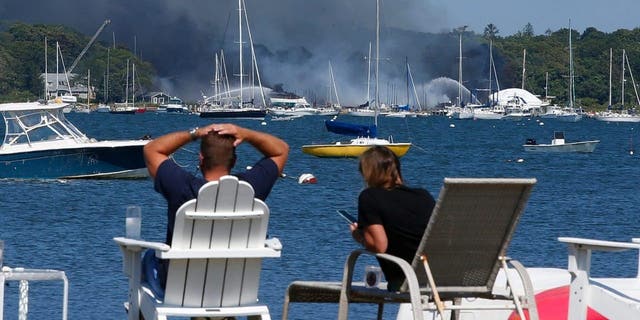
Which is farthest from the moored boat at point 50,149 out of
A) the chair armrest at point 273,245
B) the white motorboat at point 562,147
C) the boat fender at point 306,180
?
the white motorboat at point 562,147

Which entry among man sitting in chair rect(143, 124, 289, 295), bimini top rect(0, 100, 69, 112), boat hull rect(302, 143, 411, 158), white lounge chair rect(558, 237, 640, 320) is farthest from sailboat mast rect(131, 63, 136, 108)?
white lounge chair rect(558, 237, 640, 320)

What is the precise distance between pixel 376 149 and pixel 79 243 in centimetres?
1467

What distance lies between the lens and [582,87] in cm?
16488

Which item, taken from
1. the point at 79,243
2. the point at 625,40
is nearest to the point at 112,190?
the point at 79,243

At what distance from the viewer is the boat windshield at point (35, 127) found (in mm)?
29891

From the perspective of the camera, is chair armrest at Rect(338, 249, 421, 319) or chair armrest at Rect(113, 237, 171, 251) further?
chair armrest at Rect(113, 237, 171, 251)

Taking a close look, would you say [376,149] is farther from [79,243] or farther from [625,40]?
[625,40]

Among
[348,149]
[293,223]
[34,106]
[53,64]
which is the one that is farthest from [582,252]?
[53,64]

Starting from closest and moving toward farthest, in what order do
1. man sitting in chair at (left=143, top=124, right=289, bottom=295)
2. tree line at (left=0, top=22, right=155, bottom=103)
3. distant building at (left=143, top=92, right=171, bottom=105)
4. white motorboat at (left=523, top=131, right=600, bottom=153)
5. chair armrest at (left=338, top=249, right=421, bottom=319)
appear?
chair armrest at (left=338, top=249, right=421, bottom=319) → man sitting in chair at (left=143, top=124, right=289, bottom=295) → white motorboat at (left=523, top=131, right=600, bottom=153) → tree line at (left=0, top=22, right=155, bottom=103) → distant building at (left=143, top=92, right=171, bottom=105)

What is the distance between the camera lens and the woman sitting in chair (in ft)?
23.6

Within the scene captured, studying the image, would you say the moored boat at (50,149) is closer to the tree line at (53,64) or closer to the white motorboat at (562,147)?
the white motorboat at (562,147)

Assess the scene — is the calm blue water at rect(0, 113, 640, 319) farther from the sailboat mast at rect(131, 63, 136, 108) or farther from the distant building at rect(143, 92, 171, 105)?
the distant building at rect(143, 92, 171, 105)

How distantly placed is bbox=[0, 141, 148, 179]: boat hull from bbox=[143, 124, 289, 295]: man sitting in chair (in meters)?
23.3

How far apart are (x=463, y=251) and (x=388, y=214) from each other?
0.40 m
